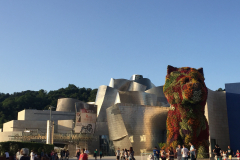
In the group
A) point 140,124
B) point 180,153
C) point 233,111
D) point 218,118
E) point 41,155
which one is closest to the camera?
point 180,153

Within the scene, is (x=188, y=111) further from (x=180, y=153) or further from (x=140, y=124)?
(x=180, y=153)

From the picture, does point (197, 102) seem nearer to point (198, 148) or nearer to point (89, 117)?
point (198, 148)

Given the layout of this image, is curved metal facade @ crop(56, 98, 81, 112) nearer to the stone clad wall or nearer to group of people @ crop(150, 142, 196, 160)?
the stone clad wall

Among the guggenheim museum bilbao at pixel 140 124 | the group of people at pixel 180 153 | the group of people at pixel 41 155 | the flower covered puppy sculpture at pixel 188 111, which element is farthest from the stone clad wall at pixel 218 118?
the group of people at pixel 180 153

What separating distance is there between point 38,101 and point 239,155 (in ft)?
257

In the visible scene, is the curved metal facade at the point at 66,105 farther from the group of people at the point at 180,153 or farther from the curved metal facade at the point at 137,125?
the group of people at the point at 180,153

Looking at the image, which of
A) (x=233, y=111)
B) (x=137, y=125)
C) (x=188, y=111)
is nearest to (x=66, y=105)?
(x=137, y=125)

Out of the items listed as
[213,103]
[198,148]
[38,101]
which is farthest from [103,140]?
[38,101]

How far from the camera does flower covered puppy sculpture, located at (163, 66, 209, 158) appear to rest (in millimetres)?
23875

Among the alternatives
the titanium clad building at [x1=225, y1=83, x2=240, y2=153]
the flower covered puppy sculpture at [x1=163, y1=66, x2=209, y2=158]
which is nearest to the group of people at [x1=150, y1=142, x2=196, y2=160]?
the flower covered puppy sculpture at [x1=163, y1=66, x2=209, y2=158]

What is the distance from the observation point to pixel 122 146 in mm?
30781

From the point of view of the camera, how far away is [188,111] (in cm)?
2459

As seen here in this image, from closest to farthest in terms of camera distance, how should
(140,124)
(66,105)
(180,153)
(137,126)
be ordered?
(180,153) < (137,126) < (140,124) < (66,105)

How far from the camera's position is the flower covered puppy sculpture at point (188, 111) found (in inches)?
940
